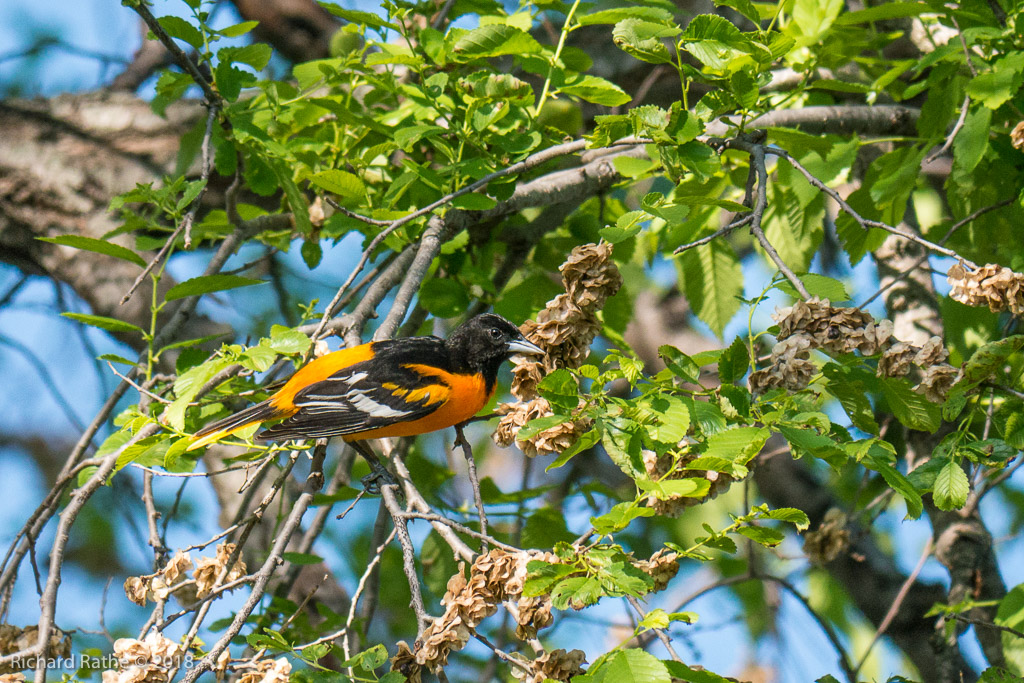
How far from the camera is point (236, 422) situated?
314 centimetres

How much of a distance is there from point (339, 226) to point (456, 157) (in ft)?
1.85

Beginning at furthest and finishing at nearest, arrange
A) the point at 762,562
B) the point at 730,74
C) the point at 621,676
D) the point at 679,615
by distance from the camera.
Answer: the point at 762,562 → the point at 730,74 → the point at 679,615 → the point at 621,676

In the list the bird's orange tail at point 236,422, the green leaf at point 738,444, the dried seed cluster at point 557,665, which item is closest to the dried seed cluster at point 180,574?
the bird's orange tail at point 236,422

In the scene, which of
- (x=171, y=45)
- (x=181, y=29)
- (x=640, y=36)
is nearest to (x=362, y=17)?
(x=171, y=45)

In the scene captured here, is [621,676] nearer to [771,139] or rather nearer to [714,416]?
[714,416]

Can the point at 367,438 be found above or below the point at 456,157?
below

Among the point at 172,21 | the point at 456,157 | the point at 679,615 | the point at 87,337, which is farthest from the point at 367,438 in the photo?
the point at 87,337

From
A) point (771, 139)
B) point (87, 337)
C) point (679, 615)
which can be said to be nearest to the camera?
point (679, 615)

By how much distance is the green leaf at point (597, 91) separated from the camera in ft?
9.93

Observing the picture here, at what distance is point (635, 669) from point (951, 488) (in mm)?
982

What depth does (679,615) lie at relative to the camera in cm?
184

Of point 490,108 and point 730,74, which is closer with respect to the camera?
point 730,74

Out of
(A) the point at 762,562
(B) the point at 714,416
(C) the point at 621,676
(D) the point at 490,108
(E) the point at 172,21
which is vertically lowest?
(A) the point at 762,562

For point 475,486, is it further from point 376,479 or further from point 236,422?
point 236,422
